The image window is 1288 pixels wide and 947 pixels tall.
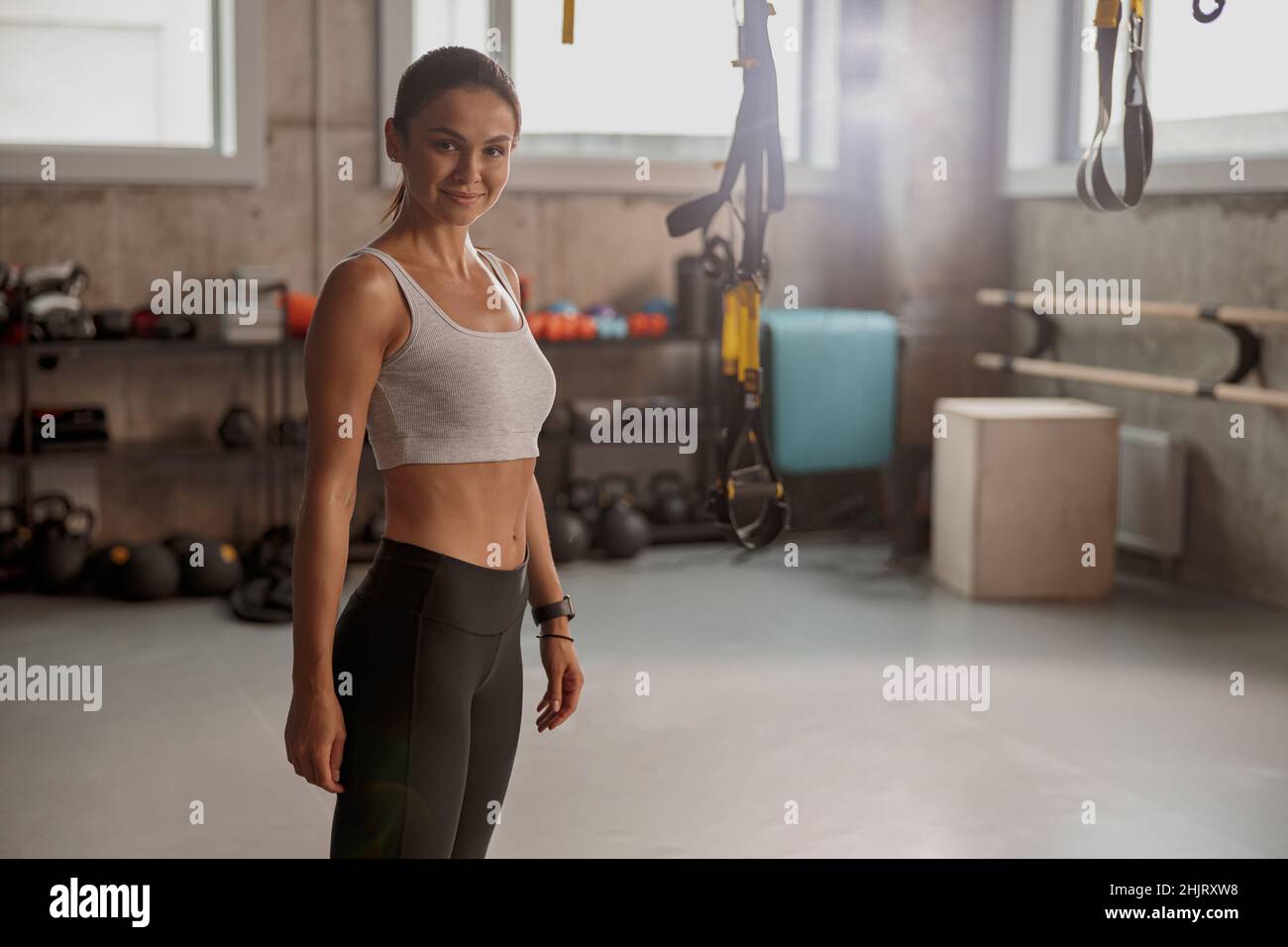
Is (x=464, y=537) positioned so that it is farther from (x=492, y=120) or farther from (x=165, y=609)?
(x=165, y=609)

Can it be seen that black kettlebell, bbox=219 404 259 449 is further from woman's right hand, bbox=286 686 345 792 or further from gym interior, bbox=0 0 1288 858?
woman's right hand, bbox=286 686 345 792

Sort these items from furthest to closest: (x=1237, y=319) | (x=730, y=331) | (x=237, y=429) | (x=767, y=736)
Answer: (x=237, y=429)
(x=1237, y=319)
(x=767, y=736)
(x=730, y=331)

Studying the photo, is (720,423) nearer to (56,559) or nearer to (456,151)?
(456,151)

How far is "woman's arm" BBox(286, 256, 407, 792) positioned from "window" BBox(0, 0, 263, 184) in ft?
15.6

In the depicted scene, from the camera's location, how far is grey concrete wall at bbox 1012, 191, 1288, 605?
5375mm

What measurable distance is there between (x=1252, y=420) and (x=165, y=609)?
4.10 meters

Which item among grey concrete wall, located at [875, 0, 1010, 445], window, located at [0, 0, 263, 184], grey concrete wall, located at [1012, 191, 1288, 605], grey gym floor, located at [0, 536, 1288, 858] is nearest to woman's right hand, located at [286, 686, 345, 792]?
grey gym floor, located at [0, 536, 1288, 858]

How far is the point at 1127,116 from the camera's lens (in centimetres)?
244

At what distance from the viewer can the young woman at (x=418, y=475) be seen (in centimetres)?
171

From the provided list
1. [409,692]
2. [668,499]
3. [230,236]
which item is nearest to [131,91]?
[230,236]

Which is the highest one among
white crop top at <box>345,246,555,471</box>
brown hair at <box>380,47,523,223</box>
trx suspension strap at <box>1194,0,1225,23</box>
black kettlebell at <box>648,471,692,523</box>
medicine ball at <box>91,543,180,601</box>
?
trx suspension strap at <box>1194,0,1225,23</box>

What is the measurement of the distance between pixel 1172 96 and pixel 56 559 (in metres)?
4.79

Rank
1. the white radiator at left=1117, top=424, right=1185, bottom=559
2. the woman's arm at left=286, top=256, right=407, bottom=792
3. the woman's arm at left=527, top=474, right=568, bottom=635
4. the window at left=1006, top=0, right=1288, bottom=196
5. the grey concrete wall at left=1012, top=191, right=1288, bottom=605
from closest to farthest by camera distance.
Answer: the woman's arm at left=286, top=256, right=407, bottom=792
the woman's arm at left=527, top=474, right=568, bottom=635
the grey concrete wall at left=1012, top=191, right=1288, bottom=605
the window at left=1006, top=0, right=1288, bottom=196
the white radiator at left=1117, top=424, right=1185, bottom=559

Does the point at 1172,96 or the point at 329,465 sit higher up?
the point at 1172,96
